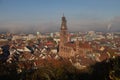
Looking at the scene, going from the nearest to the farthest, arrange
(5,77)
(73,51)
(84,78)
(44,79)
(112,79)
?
(112,79) → (44,79) → (84,78) → (5,77) → (73,51)

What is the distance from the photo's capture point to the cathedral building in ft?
192

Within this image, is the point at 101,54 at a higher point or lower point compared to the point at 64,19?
lower

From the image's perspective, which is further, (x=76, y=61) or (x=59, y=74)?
(x=76, y=61)

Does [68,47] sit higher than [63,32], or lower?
lower

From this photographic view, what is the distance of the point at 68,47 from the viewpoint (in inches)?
2336

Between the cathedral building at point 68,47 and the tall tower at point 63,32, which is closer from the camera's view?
the cathedral building at point 68,47

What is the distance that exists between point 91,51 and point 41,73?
41.4 m

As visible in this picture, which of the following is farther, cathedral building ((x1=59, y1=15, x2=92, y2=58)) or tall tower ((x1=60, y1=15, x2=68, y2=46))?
tall tower ((x1=60, y1=15, x2=68, y2=46))

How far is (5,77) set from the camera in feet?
89.1

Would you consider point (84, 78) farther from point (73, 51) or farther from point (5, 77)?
point (73, 51)

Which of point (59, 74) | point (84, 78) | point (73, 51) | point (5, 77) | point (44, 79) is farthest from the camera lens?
point (73, 51)

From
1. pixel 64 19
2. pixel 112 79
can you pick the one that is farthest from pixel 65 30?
pixel 112 79

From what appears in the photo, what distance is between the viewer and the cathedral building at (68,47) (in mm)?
58612

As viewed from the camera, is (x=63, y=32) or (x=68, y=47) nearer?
(x=68, y=47)
